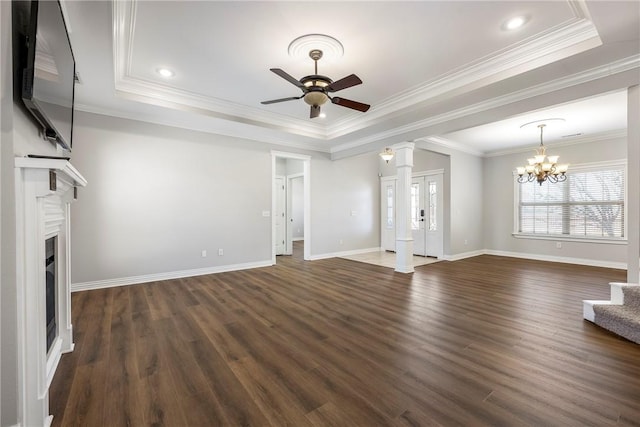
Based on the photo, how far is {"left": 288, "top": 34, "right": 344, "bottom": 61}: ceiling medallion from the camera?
273 cm

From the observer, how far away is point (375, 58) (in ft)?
10.2

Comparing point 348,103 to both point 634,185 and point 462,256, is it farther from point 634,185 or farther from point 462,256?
point 462,256

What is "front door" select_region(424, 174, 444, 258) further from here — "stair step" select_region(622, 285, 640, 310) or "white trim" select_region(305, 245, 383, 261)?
"stair step" select_region(622, 285, 640, 310)

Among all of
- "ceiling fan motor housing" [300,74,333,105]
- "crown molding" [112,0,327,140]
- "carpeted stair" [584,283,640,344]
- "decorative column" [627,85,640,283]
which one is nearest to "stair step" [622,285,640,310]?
"carpeted stair" [584,283,640,344]

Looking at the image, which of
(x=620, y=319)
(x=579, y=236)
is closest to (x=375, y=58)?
(x=620, y=319)

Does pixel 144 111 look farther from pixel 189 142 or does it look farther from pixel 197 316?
pixel 197 316

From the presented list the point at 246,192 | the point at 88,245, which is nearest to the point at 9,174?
the point at 88,245

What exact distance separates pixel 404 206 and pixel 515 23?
3166 mm

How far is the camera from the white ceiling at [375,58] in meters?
2.36

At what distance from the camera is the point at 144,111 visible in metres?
4.16

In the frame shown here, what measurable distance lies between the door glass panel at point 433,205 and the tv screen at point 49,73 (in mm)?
6860

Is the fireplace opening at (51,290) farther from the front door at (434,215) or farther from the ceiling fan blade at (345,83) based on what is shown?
the front door at (434,215)

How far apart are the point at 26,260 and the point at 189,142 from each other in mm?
3986

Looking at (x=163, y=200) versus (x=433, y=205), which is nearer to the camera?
(x=163, y=200)
